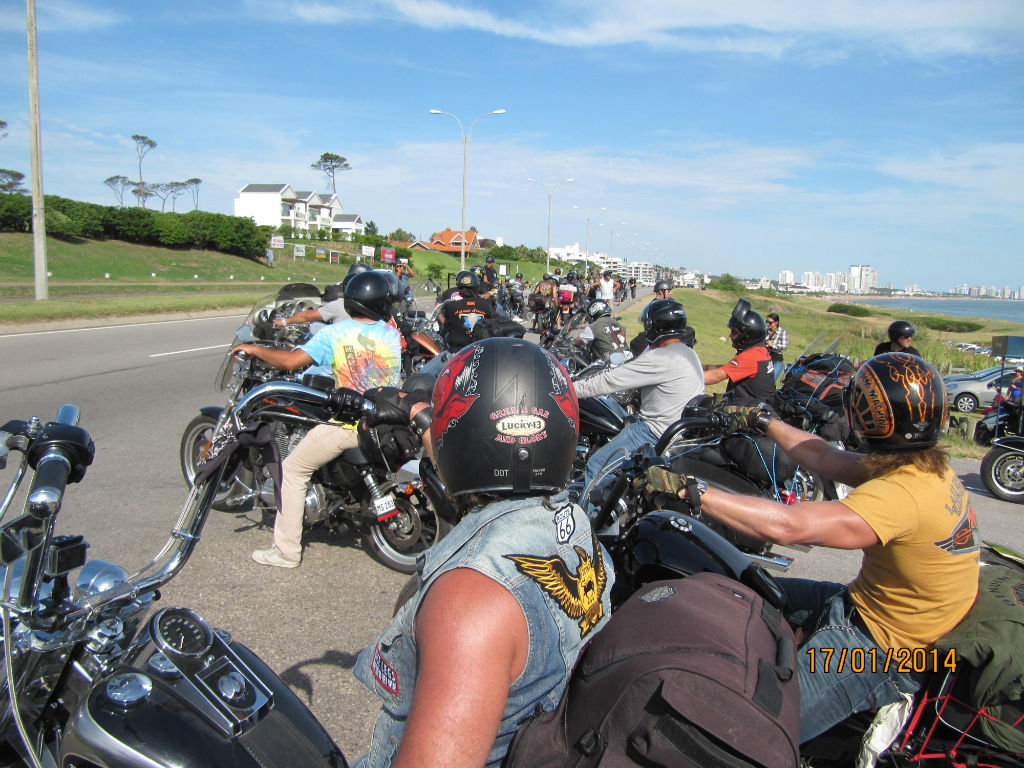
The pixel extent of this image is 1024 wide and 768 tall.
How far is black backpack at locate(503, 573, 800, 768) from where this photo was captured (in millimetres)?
1240

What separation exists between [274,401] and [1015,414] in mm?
9739

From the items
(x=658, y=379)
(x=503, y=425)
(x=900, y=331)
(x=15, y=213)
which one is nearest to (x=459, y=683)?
(x=503, y=425)

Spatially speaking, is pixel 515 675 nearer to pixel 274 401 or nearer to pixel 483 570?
pixel 483 570

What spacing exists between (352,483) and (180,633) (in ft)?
9.75

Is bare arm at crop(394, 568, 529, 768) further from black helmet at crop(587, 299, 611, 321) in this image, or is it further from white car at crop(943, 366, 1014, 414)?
white car at crop(943, 366, 1014, 414)

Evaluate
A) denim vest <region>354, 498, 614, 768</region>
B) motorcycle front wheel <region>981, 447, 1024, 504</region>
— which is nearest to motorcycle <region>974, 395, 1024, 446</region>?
motorcycle front wheel <region>981, 447, 1024, 504</region>

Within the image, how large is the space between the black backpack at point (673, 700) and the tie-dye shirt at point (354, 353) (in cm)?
352

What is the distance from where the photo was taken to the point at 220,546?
4.85 metres

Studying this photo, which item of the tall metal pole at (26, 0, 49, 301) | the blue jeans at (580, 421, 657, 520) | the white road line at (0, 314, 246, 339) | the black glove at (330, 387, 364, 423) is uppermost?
the tall metal pole at (26, 0, 49, 301)

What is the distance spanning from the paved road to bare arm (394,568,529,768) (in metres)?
2.13

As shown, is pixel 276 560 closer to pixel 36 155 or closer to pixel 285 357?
pixel 285 357

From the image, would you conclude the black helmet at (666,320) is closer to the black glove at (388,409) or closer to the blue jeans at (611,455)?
the blue jeans at (611,455)

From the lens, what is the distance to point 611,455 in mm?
3689

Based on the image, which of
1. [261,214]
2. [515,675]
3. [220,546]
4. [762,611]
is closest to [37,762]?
[515,675]
